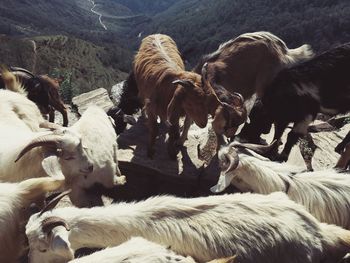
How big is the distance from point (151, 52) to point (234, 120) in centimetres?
301

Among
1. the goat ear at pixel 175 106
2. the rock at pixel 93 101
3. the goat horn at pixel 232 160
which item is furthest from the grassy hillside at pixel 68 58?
the goat horn at pixel 232 160

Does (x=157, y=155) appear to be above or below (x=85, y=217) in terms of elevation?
below

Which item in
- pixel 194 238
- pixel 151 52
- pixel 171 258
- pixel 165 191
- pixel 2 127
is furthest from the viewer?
pixel 151 52

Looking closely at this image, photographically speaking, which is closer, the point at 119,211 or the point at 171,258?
the point at 171,258

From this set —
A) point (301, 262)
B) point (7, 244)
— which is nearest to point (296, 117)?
point (301, 262)

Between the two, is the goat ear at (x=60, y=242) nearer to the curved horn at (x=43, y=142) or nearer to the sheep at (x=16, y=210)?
the sheep at (x=16, y=210)

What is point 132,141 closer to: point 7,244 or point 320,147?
point 320,147

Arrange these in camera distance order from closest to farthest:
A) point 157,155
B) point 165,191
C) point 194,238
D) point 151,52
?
1. point 194,238
2. point 165,191
3. point 157,155
4. point 151,52

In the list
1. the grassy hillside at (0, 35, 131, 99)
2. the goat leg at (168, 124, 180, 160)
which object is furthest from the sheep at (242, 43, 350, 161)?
the grassy hillside at (0, 35, 131, 99)

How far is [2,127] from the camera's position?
694cm

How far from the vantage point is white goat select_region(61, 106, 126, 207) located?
623 centimetres

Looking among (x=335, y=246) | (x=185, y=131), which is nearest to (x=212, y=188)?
(x=335, y=246)

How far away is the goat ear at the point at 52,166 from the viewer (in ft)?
18.7

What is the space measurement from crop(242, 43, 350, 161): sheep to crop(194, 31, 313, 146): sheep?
34.1 inches
